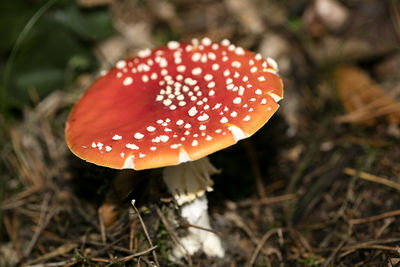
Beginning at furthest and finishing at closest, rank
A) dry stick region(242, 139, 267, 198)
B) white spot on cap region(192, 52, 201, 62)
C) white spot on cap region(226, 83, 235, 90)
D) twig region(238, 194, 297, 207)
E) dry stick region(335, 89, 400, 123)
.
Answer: dry stick region(335, 89, 400, 123)
dry stick region(242, 139, 267, 198)
twig region(238, 194, 297, 207)
white spot on cap region(192, 52, 201, 62)
white spot on cap region(226, 83, 235, 90)

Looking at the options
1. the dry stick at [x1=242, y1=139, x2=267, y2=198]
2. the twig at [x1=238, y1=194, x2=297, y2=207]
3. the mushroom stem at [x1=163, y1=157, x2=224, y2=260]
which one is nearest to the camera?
the mushroom stem at [x1=163, y1=157, x2=224, y2=260]

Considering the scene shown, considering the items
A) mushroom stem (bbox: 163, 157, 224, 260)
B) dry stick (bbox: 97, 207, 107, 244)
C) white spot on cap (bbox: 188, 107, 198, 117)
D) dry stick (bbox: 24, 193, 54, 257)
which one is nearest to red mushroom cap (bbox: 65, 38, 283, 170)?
white spot on cap (bbox: 188, 107, 198, 117)

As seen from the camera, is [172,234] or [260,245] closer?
[172,234]

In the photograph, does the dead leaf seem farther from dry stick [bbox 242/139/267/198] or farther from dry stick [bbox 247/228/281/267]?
dry stick [bbox 247/228/281/267]

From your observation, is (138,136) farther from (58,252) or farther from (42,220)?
(42,220)

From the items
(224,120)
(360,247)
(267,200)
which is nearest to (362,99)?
(267,200)

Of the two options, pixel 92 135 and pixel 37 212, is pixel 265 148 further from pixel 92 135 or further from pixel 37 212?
pixel 37 212
